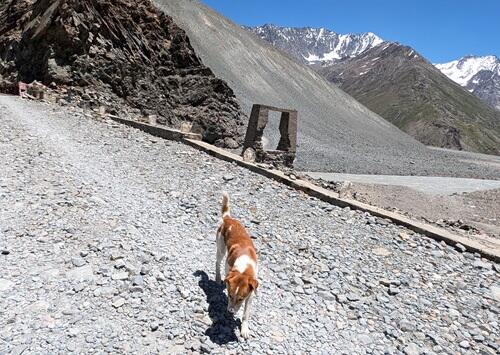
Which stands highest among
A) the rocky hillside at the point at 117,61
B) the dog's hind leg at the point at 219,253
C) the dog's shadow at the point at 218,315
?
Answer: the rocky hillside at the point at 117,61

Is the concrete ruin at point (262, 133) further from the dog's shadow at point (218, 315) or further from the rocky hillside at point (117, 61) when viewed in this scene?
the dog's shadow at point (218, 315)

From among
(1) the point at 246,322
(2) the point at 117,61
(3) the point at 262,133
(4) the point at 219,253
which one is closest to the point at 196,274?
(4) the point at 219,253

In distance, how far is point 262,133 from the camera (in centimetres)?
2250

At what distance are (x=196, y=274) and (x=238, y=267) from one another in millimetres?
1381

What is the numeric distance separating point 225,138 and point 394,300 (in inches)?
990

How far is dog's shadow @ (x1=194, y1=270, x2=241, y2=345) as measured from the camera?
15.7 feet

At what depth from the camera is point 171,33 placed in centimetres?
3250

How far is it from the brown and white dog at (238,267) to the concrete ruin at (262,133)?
15.5 metres

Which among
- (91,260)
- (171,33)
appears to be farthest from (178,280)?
(171,33)

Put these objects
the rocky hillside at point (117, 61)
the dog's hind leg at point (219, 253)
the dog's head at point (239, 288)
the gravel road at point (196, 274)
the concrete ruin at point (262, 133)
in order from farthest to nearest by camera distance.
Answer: the rocky hillside at point (117, 61) → the concrete ruin at point (262, 133) → the dog's hind leg at point (219, 253) → the gravel road at point (196, 274) → the dog's head at point (239, 288)

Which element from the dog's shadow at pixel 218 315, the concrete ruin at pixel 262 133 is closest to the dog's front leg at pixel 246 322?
the dog's shadow at pixel 218 315

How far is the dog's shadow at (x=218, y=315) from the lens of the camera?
4785mm

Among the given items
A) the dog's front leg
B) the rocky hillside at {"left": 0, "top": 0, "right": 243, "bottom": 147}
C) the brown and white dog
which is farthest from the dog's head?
the rocky hillside at {"left": 0, "top": 0, "right": 243, "bottom": 147}

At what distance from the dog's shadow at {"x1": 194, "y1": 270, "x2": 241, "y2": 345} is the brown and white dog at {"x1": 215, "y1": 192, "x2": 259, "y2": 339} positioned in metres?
0.15
